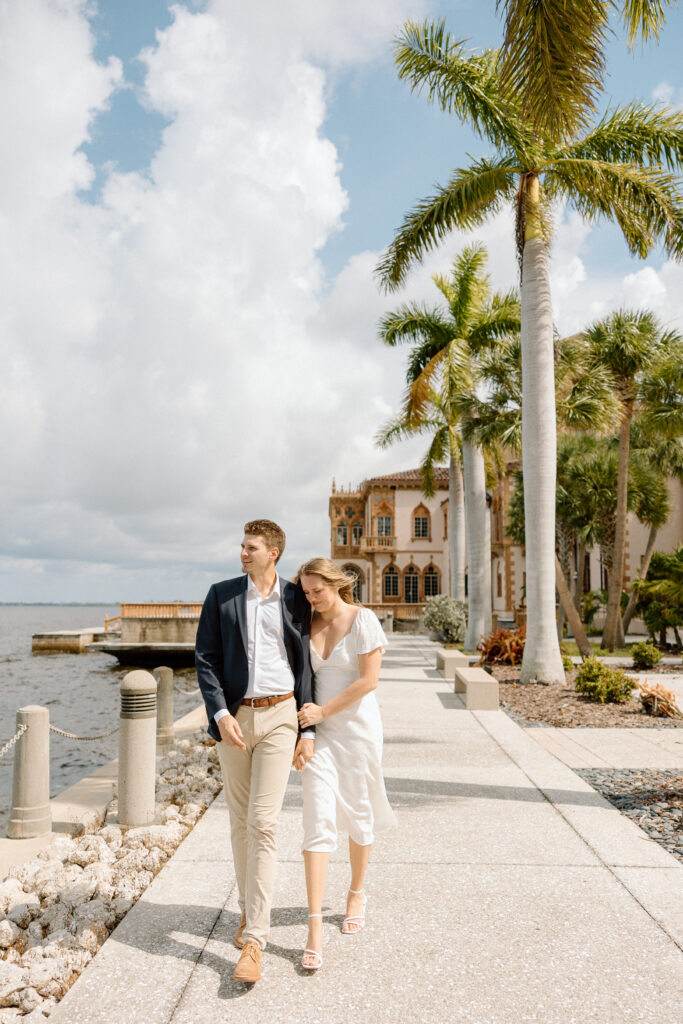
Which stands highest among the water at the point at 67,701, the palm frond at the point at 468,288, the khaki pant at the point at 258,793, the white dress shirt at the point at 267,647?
the palm frond at the point at 468,288

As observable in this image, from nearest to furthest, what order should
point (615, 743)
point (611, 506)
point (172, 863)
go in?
point (172, 863) → point (615, 743) → point (611, 506)

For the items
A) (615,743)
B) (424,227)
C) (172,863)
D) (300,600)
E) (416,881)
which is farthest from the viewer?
(424,227)

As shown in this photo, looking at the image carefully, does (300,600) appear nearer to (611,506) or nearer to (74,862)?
(74,862)

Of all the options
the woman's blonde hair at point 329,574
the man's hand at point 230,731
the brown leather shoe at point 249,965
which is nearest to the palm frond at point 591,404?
the woman's blonde hair at point 329,574

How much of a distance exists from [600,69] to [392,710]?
27.9 ft

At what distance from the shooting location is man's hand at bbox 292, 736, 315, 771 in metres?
3.46

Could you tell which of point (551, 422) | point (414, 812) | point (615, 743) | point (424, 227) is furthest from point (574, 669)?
point (414, 812)

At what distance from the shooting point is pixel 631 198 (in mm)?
12516

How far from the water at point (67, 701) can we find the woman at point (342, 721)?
5.40 m

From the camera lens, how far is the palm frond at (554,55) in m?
6.84

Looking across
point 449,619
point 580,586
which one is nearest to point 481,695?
point 449,619

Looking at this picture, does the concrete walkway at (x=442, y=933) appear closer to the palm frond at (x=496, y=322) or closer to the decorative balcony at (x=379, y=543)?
the palm frond at (x=496, y=322)

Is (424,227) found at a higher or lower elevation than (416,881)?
higher

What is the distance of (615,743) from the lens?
8695mm
